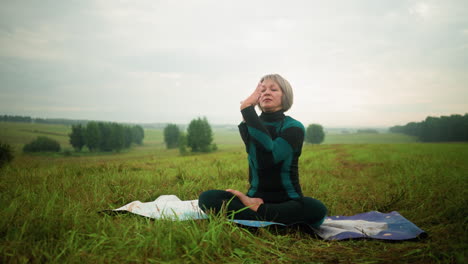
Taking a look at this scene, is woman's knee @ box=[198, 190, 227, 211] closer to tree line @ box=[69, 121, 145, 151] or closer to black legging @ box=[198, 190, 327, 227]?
black legging @ box=[198, 190, 327, 227]

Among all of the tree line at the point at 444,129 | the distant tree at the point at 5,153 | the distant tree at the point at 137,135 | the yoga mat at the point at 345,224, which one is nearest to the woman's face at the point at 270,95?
the yoga mat at the point at 345,224

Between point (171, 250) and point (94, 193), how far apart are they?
9.20ft

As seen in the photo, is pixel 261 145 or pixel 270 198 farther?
pixel 270 198

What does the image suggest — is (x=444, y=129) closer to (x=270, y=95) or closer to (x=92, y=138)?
(x=270, y=95)

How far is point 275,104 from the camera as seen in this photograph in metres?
3.03

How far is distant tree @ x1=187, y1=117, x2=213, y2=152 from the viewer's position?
51812 millimetres

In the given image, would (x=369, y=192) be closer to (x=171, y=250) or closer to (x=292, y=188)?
(x=292, y=188)

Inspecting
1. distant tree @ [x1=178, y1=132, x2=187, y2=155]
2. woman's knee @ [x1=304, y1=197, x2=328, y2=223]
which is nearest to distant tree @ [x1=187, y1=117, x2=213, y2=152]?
distant tree @ [x1=178, y1=132, x2=187, y2=155]

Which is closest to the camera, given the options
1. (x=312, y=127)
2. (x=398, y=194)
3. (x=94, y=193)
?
(x=94, y=193)

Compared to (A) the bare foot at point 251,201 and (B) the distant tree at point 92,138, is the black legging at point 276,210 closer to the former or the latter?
(A) the bare foot at point 251,201

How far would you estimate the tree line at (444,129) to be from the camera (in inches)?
1555

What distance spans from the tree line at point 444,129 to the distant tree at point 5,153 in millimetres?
56175

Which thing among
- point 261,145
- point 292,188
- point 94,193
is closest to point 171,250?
point 261,145

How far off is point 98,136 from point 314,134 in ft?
215
